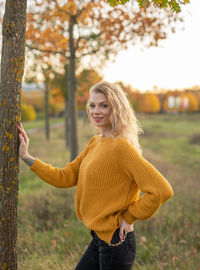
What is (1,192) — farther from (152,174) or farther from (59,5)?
(59,5)

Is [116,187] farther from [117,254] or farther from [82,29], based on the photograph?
[82,29]

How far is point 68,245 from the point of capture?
4.00 m

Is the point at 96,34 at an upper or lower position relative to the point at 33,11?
lower

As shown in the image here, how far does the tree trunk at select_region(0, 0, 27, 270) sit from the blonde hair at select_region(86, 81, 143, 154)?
70 centimetres

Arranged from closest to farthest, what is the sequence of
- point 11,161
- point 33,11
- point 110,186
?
point 110,186
point 11,161
point 33,11

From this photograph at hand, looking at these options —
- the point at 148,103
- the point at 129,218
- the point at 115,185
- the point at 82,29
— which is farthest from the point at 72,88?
the point at 148,103

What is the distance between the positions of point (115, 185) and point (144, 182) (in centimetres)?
25

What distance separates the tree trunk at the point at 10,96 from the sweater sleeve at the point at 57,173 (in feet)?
0.65

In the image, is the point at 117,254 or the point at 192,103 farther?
the point at 192,103

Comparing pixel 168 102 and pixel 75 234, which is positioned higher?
pixel 168 102

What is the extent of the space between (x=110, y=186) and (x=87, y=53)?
6258 mm

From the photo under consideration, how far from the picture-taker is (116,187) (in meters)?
2.19

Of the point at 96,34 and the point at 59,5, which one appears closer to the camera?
the point at 59,5

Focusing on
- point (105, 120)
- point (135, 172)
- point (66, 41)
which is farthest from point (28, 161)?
point (66, 41)
